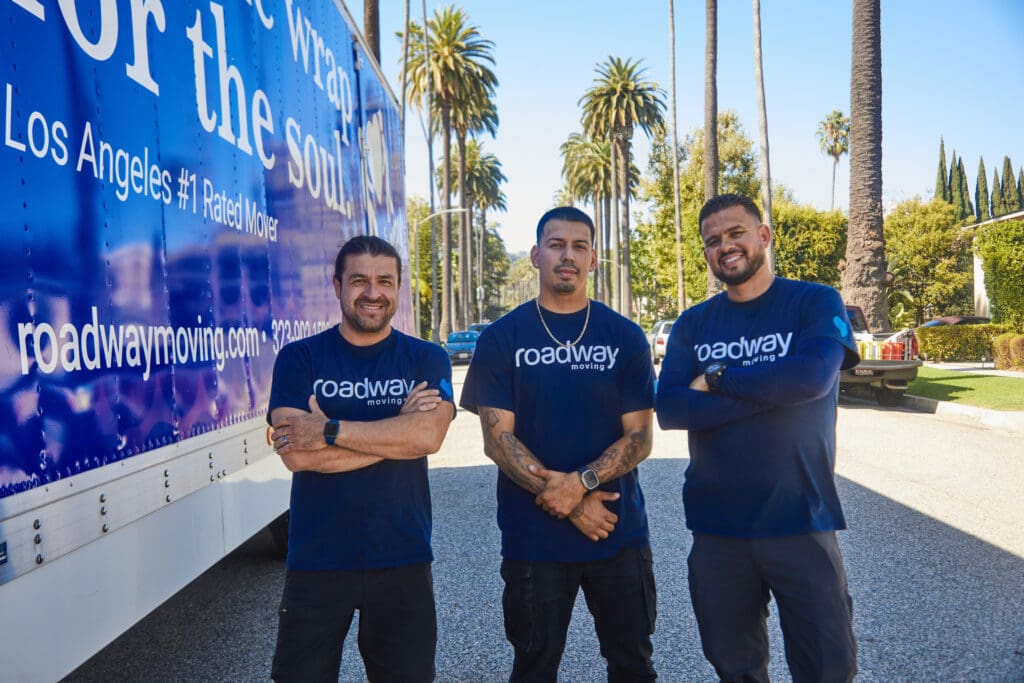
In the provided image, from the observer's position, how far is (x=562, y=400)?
3.31 meters

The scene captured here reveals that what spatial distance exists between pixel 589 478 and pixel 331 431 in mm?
987

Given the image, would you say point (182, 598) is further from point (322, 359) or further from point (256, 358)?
point (322, 359)

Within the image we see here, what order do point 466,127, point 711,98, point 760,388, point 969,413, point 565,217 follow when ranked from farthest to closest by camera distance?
1. point 466,127
2. point 711,98
3. point 969,413
4. point 565,217
5. point 760,388

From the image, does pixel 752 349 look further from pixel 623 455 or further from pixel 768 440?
pixel 623 455

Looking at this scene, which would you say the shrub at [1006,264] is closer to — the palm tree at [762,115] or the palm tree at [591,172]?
the palm tree at [762,115]

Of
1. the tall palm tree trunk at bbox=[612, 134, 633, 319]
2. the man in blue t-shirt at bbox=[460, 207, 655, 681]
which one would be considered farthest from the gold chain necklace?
the tall palm tree trunk at bbox=[612, 134, 633, 319]

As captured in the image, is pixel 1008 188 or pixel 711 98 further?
pixel 1008 188

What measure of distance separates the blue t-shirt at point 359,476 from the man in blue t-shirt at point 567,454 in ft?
0.95

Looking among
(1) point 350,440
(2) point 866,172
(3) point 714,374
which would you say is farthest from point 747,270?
(2) point 866,172

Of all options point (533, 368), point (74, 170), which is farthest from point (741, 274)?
point (74, 170)

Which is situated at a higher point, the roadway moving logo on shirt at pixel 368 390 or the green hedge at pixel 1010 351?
the roadway moving logo on shirt at pixel 368 390

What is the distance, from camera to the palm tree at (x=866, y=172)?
1825 centimetres

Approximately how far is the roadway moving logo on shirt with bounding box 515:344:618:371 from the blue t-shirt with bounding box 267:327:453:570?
0.33 meters

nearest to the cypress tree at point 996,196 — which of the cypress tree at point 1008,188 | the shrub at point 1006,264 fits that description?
the cypress tree at point 1008,188
